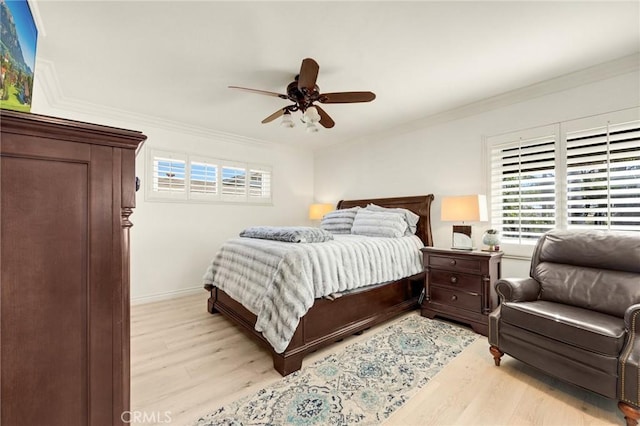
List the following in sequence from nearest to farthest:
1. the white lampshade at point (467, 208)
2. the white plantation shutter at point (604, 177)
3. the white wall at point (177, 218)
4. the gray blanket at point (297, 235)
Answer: the white plantation shutter at point (604, 177)
the gray blanket at point (297, 235)
the white lampshade at point (467, 208)
the white wall at point (177, 218)

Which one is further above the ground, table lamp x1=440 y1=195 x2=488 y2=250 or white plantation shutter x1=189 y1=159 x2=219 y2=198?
white plantation shutter x1=189 y1=159 x2=219 y2=198

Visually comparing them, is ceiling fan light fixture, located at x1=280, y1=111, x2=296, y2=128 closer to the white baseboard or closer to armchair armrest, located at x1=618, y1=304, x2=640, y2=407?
armchair armrest, located at x1=618, y1=304, x2=640, y2=407

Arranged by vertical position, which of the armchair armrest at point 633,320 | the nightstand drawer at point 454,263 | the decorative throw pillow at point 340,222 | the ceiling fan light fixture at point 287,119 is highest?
the ceiling fan light fixture at point 287,119

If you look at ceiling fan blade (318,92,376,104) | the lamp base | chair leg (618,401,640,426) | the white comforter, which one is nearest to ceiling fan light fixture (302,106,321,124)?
ceiling fan blade (318,92,376,104)

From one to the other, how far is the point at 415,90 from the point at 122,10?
8.69 ft

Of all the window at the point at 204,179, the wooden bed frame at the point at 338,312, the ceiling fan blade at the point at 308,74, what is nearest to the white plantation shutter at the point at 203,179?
the window at the point at 204,179

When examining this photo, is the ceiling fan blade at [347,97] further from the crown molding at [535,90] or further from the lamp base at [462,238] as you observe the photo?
the lamp base at [462,238]

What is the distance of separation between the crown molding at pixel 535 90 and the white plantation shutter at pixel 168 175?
10.6 feet

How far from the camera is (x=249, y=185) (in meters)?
4.68

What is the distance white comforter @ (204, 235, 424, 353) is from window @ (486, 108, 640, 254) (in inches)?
50.8

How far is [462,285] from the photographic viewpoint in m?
2.79

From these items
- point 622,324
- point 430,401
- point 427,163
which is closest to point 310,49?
point 427,163

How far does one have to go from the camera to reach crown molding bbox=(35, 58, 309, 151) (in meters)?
2.56

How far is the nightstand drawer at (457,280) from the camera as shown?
106 inches
